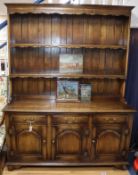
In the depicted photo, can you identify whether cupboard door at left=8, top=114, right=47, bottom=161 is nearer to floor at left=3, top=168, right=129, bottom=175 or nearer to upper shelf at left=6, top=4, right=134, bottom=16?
floor at left=3, top=168, right=129, bottom=175

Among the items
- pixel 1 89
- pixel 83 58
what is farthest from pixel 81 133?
pixel 1 89

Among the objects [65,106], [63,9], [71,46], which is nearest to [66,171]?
[65,106]

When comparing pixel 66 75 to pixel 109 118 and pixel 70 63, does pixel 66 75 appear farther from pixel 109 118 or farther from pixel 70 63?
pixel 109 118

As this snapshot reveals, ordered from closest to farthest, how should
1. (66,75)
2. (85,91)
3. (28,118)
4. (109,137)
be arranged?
(28,118) → (109,137) → (66,75) → (85,91)

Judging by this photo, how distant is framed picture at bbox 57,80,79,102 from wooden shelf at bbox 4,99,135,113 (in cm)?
10

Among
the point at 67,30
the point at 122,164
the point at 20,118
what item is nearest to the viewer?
the point at 20,118

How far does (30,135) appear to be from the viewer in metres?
2.31

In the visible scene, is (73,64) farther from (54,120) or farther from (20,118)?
(20,118)

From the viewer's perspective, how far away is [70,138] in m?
2.34

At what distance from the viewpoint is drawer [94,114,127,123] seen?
90.9 inches

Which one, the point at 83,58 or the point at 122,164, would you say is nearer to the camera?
the point at 122,164

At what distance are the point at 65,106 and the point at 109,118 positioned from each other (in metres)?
0.56

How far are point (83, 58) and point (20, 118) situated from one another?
1160 millimetres

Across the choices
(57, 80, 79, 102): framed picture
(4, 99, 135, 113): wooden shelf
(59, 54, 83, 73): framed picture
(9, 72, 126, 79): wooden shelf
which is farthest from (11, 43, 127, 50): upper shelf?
(4, 99, 135, 113): wooden shelf
